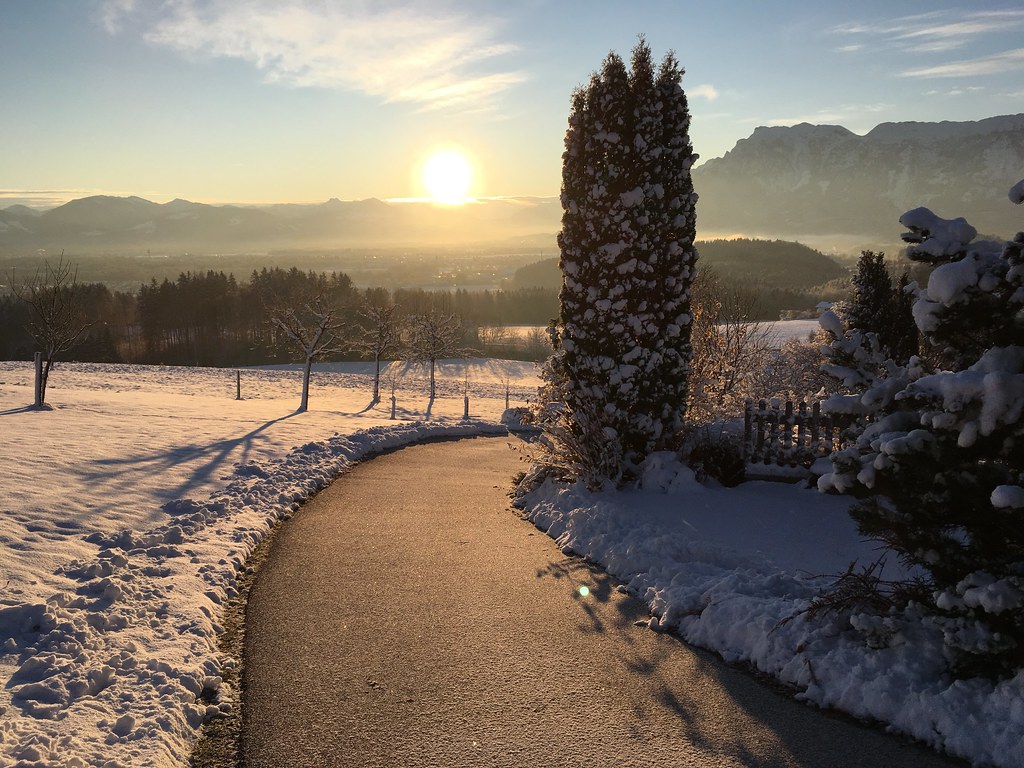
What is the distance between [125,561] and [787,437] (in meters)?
9.41

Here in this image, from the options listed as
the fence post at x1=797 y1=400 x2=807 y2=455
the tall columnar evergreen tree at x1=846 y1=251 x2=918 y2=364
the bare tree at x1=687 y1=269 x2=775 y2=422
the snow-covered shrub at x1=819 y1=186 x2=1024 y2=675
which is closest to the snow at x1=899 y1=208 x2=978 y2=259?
the snow-covered shrub at x1=819 y1=186 x2=1024 y2=675

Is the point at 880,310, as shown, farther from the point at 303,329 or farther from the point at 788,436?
the point at 303,329

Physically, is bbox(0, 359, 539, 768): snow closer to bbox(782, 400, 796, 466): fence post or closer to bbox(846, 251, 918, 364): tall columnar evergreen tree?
bbox(782, 400, 796, 466): fence post

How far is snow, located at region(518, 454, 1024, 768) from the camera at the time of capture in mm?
4172

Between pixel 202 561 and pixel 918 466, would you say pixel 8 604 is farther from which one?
pixel 918 466

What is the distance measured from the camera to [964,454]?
14.0ft

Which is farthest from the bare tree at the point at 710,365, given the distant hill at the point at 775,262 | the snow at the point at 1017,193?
the distant hill at the point at 775,262

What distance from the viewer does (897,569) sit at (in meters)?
7.14

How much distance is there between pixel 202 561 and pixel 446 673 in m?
3.59

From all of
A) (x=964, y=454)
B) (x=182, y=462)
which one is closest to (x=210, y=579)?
(x=182, y=462)

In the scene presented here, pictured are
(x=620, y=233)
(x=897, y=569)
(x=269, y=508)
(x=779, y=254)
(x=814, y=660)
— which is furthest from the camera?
(x=779, y=254)

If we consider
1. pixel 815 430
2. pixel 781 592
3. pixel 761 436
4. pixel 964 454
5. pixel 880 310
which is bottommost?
pixel 781 592

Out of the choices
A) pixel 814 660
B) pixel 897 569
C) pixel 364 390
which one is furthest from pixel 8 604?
pixel 364 390

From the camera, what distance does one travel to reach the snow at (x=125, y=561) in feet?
13.8
